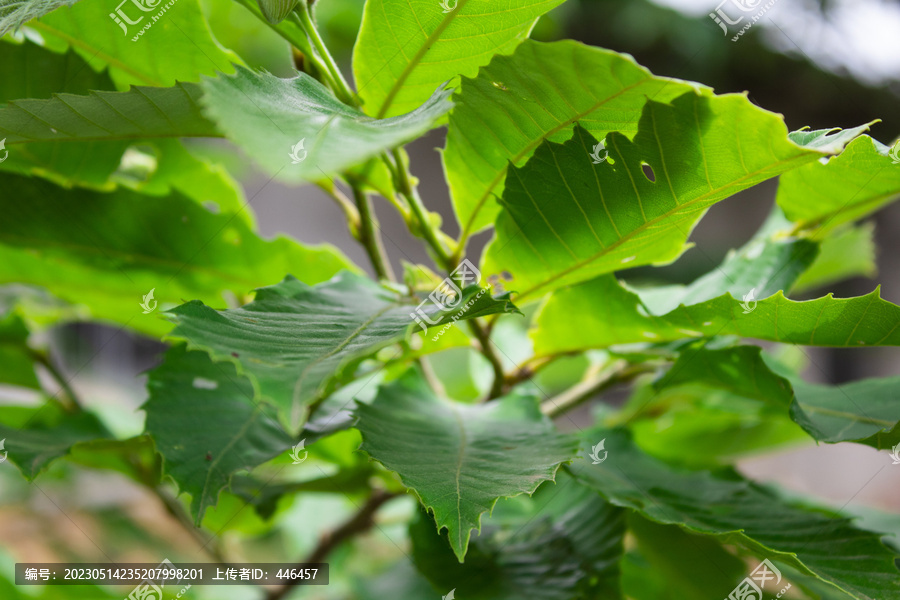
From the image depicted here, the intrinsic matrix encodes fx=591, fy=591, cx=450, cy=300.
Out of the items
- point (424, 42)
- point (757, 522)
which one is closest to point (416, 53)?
point (424, 42)

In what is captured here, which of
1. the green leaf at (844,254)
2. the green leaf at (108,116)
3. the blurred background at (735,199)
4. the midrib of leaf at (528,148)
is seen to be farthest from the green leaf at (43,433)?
the blurred background at (735,199)

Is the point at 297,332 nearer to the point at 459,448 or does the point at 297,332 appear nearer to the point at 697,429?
the point at 459,448

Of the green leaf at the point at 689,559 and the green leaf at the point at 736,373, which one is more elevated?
the green leaf at the point at 736,373

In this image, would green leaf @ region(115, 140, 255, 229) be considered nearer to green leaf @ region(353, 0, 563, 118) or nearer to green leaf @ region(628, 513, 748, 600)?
green leaf @ region(353, 0, 563, 118)

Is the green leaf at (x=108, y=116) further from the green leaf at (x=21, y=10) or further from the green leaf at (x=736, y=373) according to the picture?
the green leaf at (x=736, y=373)

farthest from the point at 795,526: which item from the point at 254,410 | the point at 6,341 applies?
the point at 6,341

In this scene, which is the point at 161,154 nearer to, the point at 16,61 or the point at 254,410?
the point at 16,61

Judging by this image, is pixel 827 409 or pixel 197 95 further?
pixel 827 409
